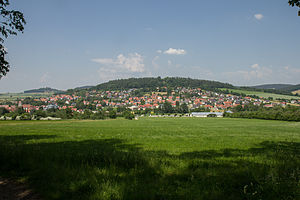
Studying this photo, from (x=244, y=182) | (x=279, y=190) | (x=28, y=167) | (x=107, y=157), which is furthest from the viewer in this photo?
(x=107, y=157)

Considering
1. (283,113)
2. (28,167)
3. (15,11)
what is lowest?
(283,113)

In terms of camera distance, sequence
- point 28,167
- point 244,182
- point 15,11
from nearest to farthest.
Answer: point 244,182
point 28,167
point 15,11

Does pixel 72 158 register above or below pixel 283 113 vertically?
above

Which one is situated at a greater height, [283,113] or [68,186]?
[68,186]

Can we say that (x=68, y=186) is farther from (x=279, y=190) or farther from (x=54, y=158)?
(x=279, y=190)

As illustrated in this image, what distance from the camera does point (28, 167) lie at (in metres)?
6.59

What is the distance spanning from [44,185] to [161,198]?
3100 millimetres

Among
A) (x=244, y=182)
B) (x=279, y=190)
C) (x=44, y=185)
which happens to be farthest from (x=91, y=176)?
(x=279, y=190)

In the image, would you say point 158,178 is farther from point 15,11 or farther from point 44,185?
point 15,11

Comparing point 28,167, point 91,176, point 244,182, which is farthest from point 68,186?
point 244,182

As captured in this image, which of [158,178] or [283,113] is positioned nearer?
[158,178]

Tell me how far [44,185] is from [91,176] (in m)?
1.18

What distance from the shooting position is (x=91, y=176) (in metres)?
5.25

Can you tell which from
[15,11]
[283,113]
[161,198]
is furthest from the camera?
[283,113]
